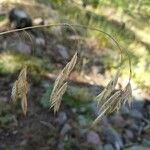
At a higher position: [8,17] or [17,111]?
[8,17]

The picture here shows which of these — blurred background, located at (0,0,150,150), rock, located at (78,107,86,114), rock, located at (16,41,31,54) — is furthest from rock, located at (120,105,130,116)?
rock, located at (16,41,31,54)

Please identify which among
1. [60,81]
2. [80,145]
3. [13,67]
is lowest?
[80,145]

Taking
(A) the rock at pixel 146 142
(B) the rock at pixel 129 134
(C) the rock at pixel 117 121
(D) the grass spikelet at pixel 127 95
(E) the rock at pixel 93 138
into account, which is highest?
(D) the grass spikelet at pixel 127 95

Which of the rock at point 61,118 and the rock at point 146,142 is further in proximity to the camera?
the rock at point 146,142

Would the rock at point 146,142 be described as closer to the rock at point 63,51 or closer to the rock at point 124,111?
the rock at point 124,111

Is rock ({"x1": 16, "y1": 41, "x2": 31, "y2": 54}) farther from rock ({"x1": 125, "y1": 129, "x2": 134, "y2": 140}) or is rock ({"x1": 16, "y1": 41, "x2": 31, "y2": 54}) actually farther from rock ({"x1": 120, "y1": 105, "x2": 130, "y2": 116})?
rock ({"x1": 125, "y1": 129, "x2": 134, "y2": 140})

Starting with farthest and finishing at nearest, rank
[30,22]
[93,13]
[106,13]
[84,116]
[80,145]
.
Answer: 1. [106,13]
2. [93,13]
3. [30,22]
4. [84,116]
5. [80,145]

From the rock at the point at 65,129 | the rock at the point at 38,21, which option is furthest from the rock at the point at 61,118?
Result: the rock at the point at 38,21

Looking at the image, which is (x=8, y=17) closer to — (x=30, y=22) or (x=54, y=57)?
(x=30, y=22)

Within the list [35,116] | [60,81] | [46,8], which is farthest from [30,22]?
[60,81]
